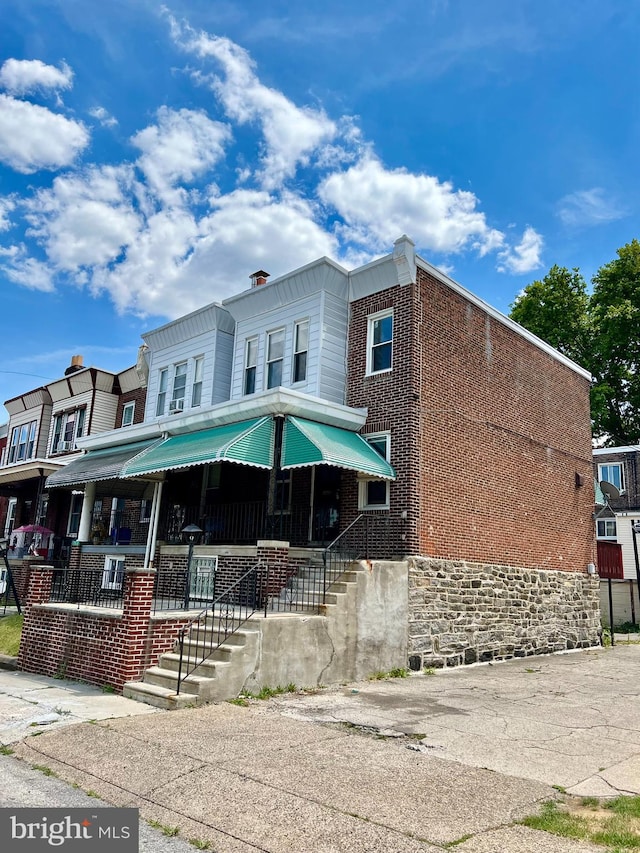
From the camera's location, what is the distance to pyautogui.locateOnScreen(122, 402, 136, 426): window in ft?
89.7

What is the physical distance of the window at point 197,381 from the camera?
20.2 meters

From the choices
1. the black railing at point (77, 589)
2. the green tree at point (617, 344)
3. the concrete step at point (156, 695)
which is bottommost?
the concrete step at point (156, 695)

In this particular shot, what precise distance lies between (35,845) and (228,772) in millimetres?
2201

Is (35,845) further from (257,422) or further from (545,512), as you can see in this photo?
(545,512)

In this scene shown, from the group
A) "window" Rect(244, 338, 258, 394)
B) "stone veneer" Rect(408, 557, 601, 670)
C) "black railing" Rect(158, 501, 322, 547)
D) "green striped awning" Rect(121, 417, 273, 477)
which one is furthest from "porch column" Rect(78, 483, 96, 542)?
"stone veneer" Rect(408, 557, 601, 670)

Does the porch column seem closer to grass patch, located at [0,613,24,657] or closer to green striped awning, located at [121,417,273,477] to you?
grass patch, located at [0,613,24,657]

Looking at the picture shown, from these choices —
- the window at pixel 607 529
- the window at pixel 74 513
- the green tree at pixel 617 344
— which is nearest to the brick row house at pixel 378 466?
the window at pixel 74 513

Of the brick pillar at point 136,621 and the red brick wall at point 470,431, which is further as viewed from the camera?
the red brick wall at point 470,431

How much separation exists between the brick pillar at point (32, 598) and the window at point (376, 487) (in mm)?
6653

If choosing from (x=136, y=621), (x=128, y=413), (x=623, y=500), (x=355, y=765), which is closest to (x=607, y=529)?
(x=623, y=500)

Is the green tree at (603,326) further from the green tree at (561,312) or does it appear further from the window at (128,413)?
the window at (128,413)

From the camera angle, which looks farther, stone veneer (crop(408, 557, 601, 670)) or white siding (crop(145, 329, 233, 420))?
white siding (crop(145, 329, 233, 420))

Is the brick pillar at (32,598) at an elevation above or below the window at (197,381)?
below

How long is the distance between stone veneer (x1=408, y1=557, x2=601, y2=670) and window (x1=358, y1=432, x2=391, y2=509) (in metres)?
1.63
